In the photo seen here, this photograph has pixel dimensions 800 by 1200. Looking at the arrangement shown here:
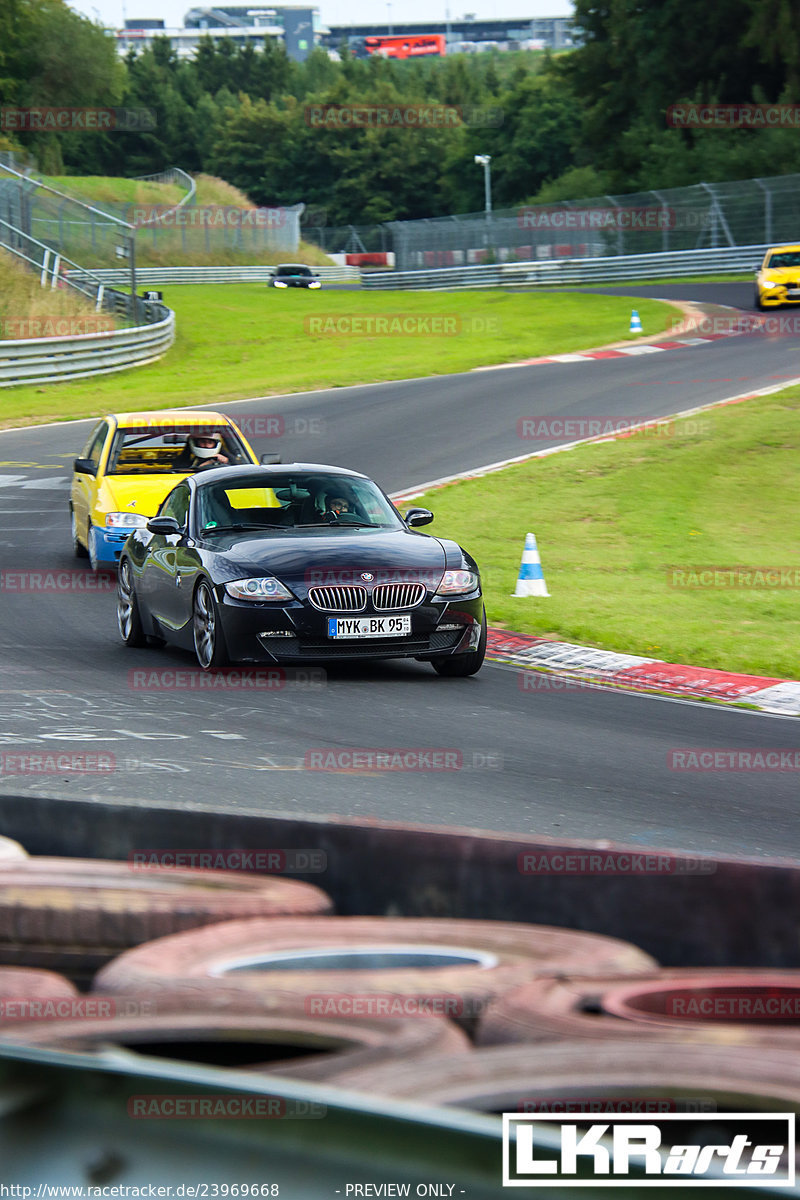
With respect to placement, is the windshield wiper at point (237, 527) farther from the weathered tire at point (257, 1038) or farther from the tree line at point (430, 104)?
the tree line at point (430, 104)

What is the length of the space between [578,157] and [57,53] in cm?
3373

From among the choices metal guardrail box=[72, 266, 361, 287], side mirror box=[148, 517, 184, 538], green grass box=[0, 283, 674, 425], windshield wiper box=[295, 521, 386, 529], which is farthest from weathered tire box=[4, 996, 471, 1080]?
metal guardrail box=[72, 266, 361, 287]

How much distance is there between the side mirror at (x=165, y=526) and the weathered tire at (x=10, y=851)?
638 centimetres

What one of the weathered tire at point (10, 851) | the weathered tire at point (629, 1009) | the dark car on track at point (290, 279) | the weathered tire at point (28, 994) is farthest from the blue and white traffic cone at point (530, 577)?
the dark car on track at point (290, 279)

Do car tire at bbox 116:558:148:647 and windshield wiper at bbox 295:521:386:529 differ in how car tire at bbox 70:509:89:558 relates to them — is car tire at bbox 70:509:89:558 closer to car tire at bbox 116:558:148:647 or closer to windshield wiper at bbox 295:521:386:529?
car tire at bbox 116:558:148:647

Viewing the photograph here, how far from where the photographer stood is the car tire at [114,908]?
4.20 meters

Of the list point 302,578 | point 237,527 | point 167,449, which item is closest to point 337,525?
point 237,527

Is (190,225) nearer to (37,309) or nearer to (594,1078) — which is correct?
(37,309)

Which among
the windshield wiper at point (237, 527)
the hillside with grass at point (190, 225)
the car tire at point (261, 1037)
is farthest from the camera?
the hillside with grass at point (190, 225)

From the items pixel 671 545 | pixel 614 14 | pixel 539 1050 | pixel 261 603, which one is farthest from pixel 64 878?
pixel 614 14

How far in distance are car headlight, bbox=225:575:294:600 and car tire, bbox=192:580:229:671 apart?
203mm

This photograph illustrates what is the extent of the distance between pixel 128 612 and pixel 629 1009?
354 inches

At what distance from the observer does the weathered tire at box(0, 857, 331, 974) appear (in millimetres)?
4203

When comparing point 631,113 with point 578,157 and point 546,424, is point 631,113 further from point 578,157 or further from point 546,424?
point 546,424
